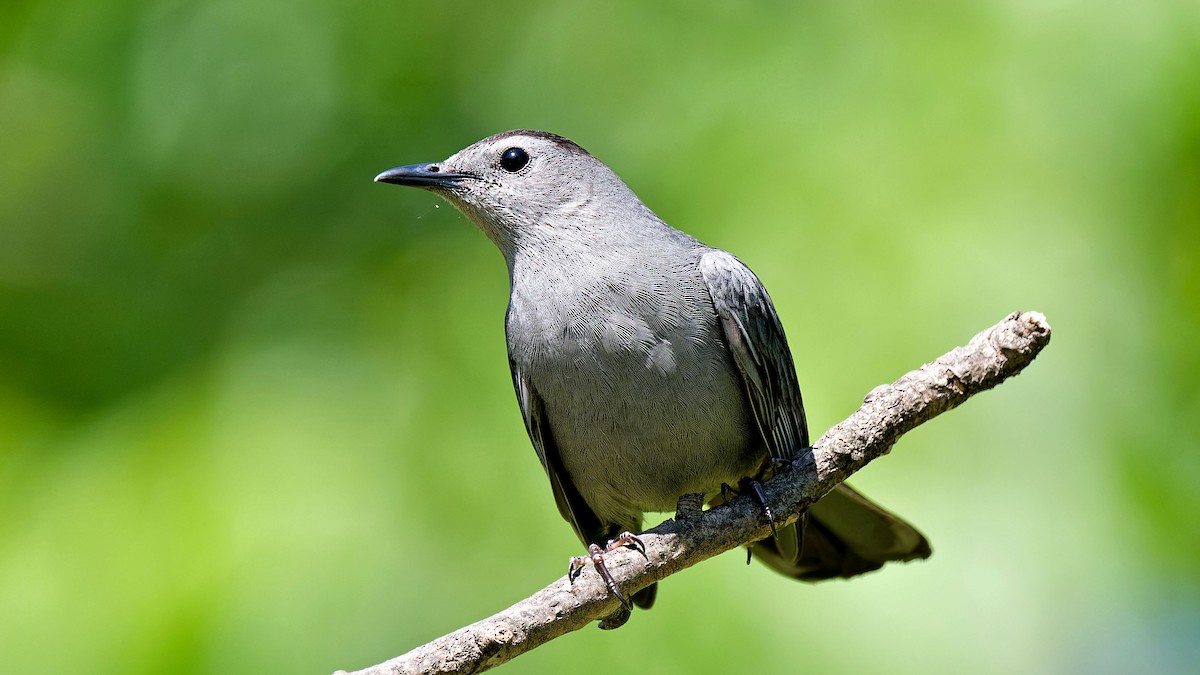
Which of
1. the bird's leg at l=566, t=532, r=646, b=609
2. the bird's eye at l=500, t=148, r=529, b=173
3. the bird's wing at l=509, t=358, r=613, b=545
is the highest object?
the bird's eye at l=500, t=148, r=529, b=173

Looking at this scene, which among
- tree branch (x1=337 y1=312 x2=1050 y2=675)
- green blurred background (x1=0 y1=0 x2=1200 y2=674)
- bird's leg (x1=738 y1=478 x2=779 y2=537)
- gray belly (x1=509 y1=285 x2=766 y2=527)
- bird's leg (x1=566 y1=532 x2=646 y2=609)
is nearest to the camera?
tree branch (x1=337 y1=312 x2=1050 y2=675)

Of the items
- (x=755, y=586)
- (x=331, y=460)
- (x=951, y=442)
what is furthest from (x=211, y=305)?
(x=951, y=442)

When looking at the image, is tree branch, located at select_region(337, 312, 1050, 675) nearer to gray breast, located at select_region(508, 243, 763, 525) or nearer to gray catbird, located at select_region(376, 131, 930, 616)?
gray catbird, located at select_region(376, 131, 930, 616)

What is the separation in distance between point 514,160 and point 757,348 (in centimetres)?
114

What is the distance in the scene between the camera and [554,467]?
3762mm

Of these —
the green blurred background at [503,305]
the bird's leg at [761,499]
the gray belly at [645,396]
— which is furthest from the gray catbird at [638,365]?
the green blurred background at [503,305]

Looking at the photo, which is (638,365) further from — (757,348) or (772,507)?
(772,507)

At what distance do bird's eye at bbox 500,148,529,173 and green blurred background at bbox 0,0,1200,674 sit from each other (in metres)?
0.99

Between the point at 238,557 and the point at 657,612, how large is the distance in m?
1.60

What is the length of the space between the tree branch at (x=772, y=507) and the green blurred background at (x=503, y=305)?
1319mm

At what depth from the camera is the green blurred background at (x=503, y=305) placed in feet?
13.5

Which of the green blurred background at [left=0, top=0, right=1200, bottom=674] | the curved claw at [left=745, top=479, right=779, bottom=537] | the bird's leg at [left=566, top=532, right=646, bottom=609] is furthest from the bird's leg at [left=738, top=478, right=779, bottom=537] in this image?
the green blurred background at [left=0, top=0, right=1200, bottom=674]

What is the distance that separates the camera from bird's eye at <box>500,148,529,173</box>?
3918 mm

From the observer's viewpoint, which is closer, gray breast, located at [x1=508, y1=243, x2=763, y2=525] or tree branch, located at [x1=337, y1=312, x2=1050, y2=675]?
tree branch, located at [x1=337, y1=312, x2=1050, y2=675]
